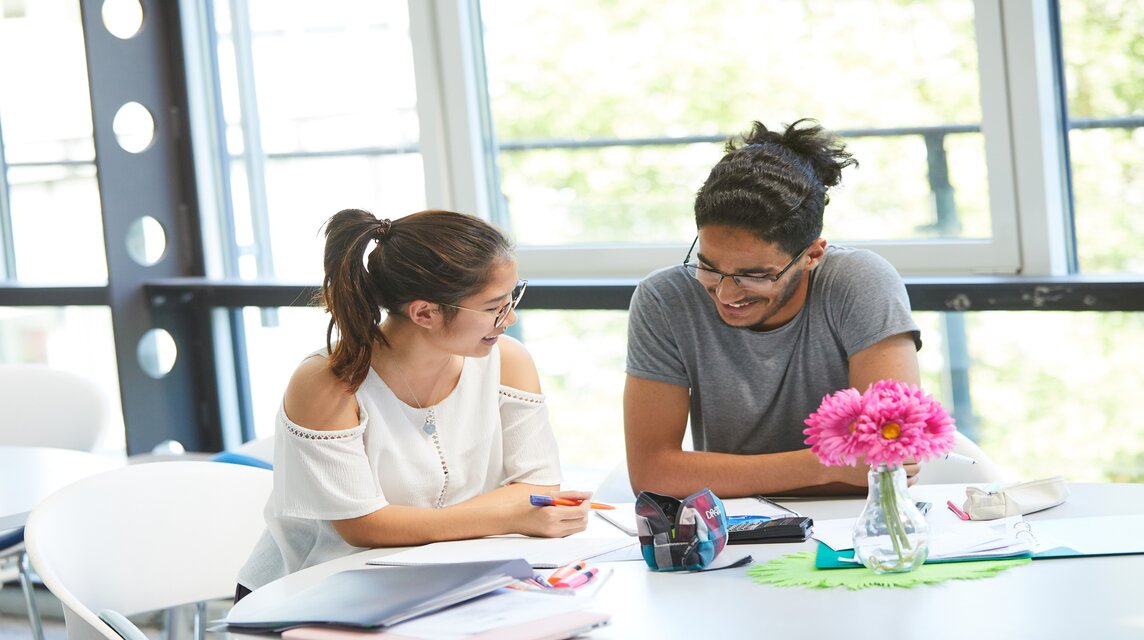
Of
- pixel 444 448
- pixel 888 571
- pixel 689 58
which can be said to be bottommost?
pixel 888 571

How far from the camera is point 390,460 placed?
1823 mm

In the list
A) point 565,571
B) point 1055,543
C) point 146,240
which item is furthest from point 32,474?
point 1055,543

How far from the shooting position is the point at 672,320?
2.06 m

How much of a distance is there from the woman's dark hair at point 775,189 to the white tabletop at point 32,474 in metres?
1.23

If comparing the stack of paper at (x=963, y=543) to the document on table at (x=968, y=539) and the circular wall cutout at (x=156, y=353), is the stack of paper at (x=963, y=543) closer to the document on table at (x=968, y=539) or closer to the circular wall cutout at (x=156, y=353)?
the document on table at (x=968, y=539)

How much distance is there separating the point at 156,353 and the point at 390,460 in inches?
85.8

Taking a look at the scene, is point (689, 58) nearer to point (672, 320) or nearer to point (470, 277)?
point (672, 320)

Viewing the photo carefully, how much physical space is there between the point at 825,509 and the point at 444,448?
1.95ft

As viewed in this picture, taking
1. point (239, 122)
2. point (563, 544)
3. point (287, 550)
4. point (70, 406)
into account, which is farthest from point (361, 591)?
point (239, 122)

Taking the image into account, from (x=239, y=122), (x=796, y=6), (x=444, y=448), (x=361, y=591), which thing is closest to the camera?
(x=361, y=591)

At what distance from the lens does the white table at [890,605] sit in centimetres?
125

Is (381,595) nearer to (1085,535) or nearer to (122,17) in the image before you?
(1085,535)

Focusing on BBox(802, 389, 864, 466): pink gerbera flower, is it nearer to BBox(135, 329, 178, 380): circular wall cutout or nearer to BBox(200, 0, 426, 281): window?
BBox(200, 0, 426, 281): window

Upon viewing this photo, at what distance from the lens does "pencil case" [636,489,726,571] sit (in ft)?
4.96
